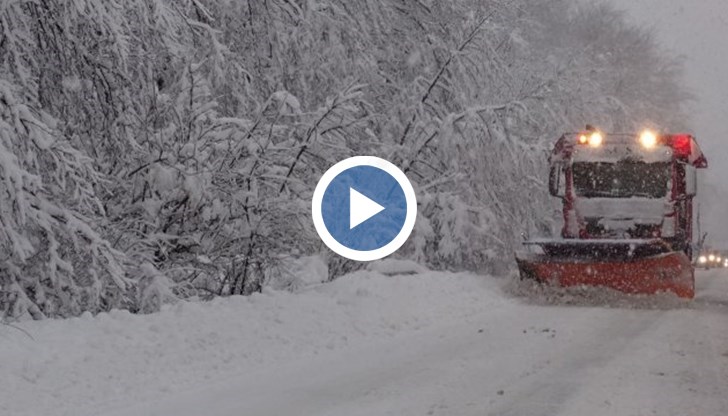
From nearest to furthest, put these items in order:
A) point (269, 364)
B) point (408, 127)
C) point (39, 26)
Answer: point (269, 364), point (39, 26), point (408, 127)

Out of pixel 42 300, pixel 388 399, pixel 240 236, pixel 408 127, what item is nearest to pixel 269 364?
pixel 388 399

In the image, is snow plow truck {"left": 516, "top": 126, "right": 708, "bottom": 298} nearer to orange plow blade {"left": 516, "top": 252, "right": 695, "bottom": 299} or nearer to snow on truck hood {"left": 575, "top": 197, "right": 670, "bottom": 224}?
snow on truck hood {"left": 575, "top": 197, "right": 670, "bottom": 224}

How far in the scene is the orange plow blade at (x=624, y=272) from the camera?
13.6 m

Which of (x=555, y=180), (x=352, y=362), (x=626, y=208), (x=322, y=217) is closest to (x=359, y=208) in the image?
(x=322, y=217)

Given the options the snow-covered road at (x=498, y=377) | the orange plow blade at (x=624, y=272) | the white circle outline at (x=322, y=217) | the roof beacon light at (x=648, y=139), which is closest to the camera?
the snow-covered road at (x=498, y=377)

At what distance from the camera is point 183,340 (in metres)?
7.85

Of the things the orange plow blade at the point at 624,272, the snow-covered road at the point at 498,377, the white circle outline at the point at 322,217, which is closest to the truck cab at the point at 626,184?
the orange plow blade at the point at 624,272

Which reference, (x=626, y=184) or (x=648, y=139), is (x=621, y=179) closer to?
(x=626, y=184)

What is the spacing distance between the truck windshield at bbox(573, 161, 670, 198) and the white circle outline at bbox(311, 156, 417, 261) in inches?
129

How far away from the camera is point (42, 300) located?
8711mm

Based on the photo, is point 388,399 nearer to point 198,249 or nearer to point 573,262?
point 198,249

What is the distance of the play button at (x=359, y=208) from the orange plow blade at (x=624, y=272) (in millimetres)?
2462

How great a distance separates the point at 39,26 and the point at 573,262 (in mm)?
8528

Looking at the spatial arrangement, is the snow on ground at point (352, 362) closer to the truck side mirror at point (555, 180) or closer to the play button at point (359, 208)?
the play button at point (359, 208)
